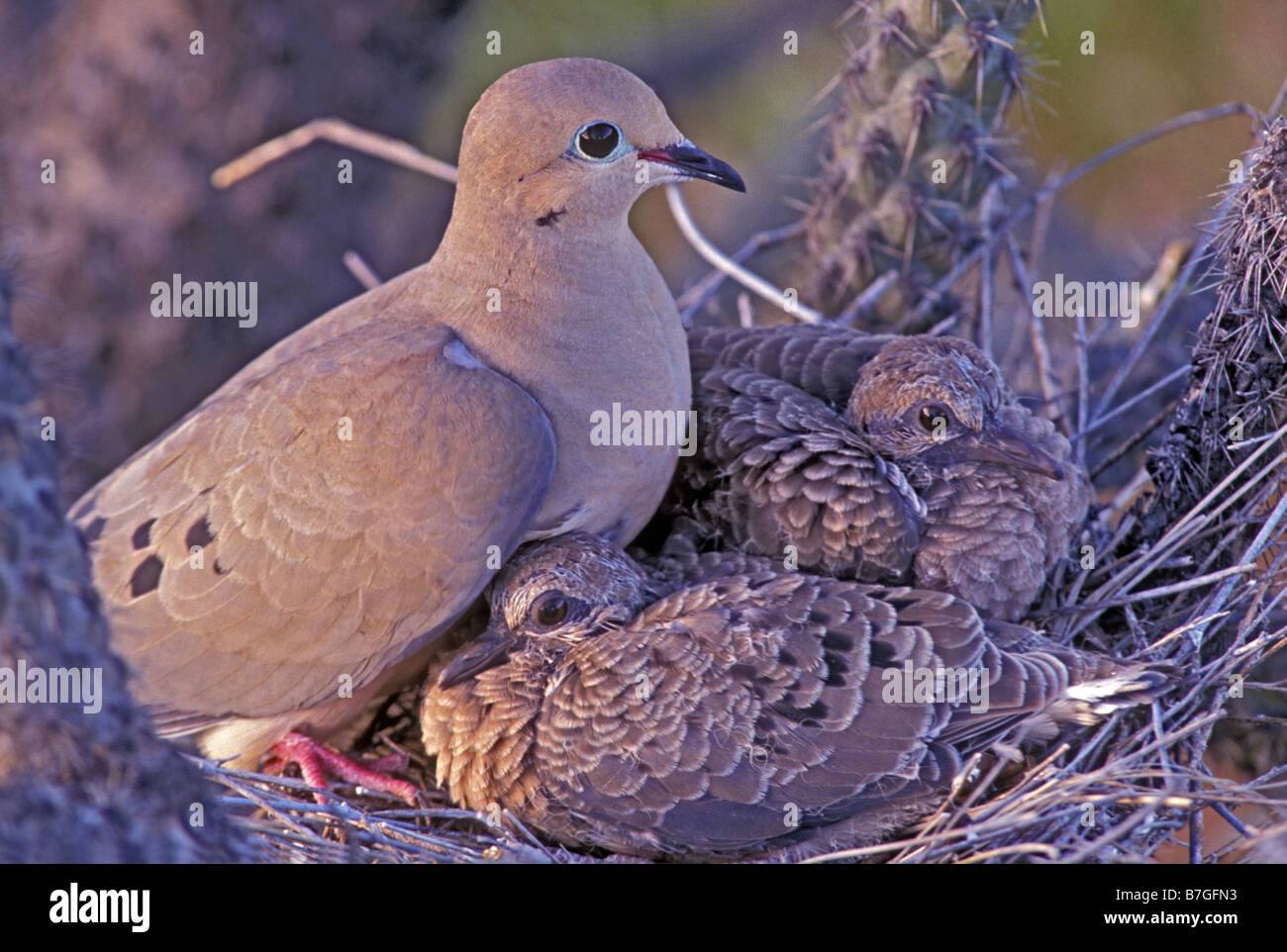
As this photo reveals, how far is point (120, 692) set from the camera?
6.38ft

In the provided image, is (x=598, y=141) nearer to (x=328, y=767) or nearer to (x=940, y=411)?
(x=940, y=411)

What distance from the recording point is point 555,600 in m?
3.16

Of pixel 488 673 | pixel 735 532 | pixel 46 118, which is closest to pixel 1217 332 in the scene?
pixel 735 532

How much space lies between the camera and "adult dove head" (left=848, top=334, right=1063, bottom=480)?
→ 3.27m

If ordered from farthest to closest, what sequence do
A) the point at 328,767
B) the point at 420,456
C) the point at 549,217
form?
the point at 328,767 < the point at 549,217 < the point at 420,456

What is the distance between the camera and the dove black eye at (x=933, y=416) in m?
3.29

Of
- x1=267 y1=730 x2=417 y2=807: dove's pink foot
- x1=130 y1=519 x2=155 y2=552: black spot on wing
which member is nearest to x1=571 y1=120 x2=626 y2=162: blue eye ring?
x1=130 y1=519 x2=155 y2=552: black spot on wing

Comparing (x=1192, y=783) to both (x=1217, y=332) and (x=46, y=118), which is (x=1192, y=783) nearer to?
(x=1217, y=332)

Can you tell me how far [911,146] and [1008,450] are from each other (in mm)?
1234

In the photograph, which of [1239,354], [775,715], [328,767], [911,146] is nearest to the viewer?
[775,715]

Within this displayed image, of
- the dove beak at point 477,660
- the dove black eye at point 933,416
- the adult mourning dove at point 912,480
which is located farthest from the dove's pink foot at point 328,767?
the dove black eye at point 933,416

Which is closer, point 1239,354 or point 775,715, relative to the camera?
point 775,715

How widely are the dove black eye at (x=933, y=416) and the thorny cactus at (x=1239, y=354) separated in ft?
2.36

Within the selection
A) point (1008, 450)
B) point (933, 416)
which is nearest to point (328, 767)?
point (933, 416)
